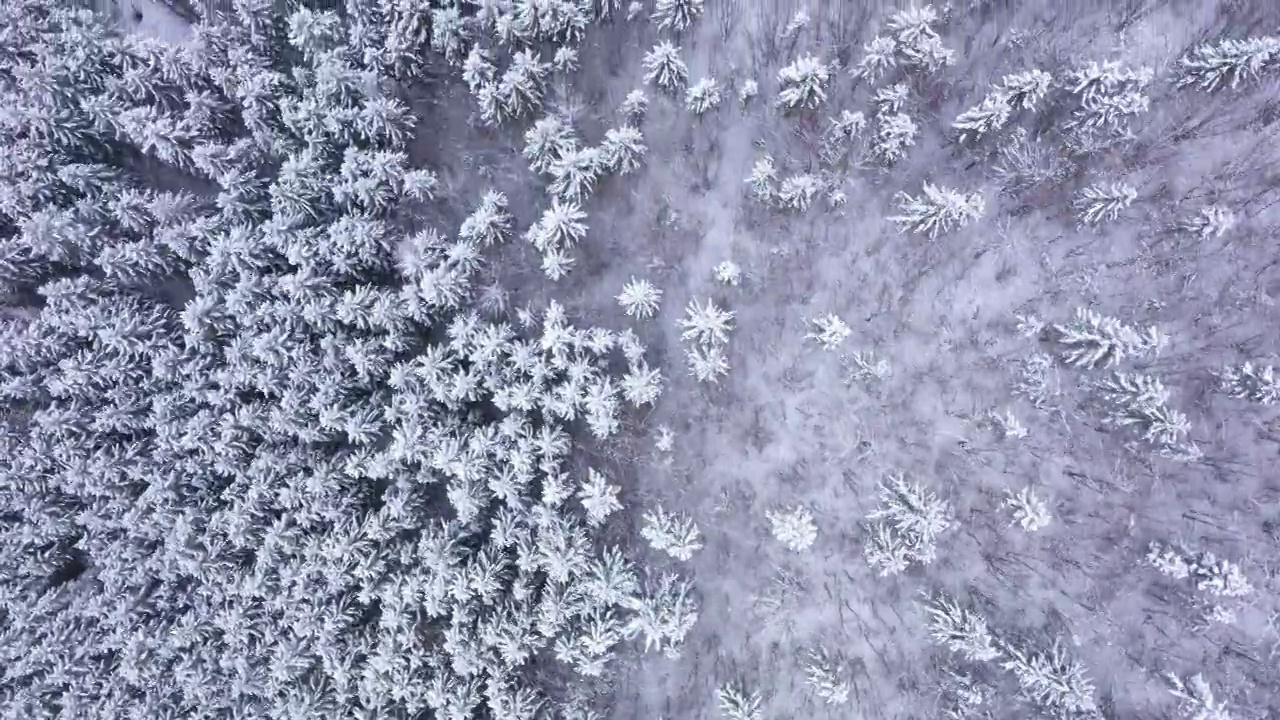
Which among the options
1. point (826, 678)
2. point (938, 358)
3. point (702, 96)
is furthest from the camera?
point (938, 358)

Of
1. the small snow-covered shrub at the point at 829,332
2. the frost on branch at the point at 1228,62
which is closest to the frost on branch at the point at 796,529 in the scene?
the small snow-covered shrub at the point at 829,332

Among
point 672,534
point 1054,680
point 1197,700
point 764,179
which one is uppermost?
point 764,179

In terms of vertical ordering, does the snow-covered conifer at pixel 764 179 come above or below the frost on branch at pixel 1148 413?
above

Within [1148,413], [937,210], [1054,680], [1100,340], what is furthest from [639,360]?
[1054,680]

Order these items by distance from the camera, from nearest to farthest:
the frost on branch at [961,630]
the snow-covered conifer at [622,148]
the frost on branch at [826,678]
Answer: the frost on branch at [961,630] < the snow-covered conifer at [622,148] < the frost on branch at [826,678]

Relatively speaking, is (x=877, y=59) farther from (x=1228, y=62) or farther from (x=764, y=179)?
(x=1228, y=62)

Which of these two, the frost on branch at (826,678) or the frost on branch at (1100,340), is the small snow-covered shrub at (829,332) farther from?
the frost on branch at (826,678)

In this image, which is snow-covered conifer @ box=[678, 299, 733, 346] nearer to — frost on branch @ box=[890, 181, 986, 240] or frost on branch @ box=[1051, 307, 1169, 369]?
frost on branch @ box=[890, 181, 986, 240]
